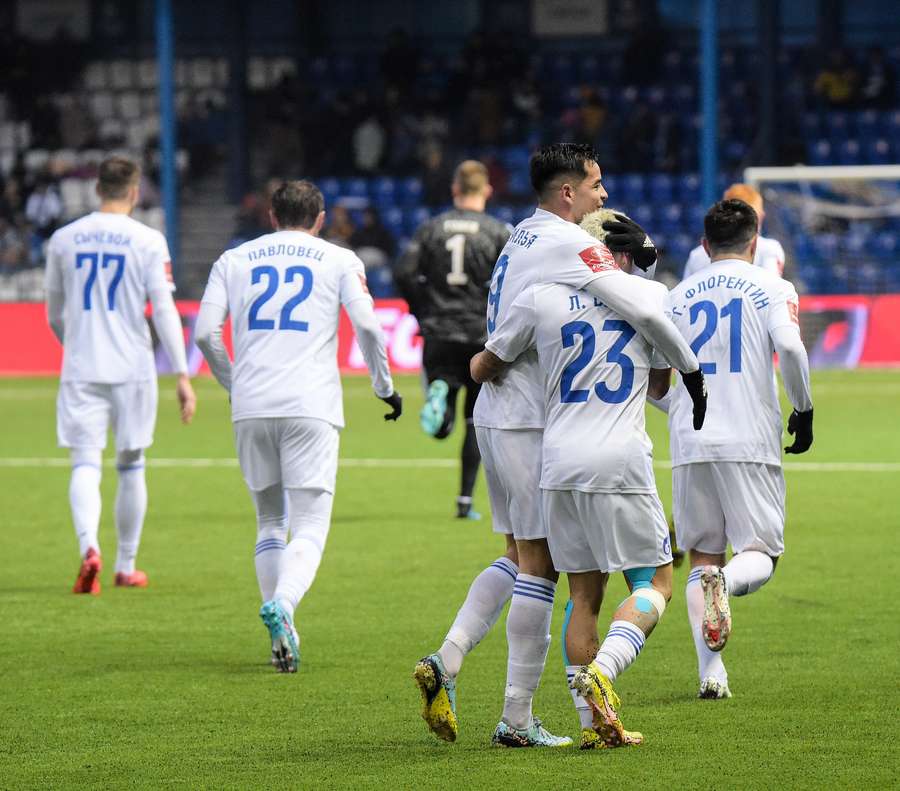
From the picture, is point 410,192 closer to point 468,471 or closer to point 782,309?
point 468,471

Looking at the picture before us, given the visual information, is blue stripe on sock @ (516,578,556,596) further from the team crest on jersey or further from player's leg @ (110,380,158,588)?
player's leg @ (110,380,158,588)

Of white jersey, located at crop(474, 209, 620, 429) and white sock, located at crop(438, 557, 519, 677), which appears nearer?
white jersey, located at crop(474, 209, 620, 429)

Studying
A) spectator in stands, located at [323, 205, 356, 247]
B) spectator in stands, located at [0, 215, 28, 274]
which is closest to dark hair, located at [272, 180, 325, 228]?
spectator in stands, located at [323, 205, 356, 247]

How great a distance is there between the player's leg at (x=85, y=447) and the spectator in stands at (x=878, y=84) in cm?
2232

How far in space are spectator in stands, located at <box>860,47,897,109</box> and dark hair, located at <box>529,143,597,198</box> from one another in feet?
80.8

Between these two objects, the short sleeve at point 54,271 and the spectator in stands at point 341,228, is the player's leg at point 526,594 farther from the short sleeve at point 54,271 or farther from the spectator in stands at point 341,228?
the spectator in stands at point 341,228

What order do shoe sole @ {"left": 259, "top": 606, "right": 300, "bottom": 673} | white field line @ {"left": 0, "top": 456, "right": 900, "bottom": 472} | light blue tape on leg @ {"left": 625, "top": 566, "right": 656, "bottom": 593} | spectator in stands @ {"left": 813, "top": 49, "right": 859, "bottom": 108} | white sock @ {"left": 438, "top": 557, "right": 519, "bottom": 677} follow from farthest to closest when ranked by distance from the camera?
spectator in stands @ {"left": 813, "top": 49, "right": 859, "bottom": 108} → white field line @ {"left": 0, "top": 456, "right": 900, "bottom": 472} → shoe sole @ {"left": 259, "top": 606, "right": 300, "bottom": 673} → white sock @ {"left": 438, "top": 557, "right": 519, "bottom": 677} → light blue tape on leg @ {"left": 625, "top": 566, "right": 656, "bottom": 593}

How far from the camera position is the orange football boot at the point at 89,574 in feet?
29.1

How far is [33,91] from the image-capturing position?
32562 mm

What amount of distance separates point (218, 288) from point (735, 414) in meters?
2.08

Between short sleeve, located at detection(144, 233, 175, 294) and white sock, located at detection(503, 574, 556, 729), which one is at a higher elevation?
short sleeve, located at detection(144, 233, 175, 294)

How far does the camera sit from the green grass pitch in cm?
550

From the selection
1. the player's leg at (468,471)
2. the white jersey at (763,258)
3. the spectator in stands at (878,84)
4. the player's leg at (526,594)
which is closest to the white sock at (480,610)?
the player's leg at (526,594)

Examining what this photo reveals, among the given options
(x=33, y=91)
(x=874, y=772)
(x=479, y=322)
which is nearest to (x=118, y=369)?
(x=479, y=322)
